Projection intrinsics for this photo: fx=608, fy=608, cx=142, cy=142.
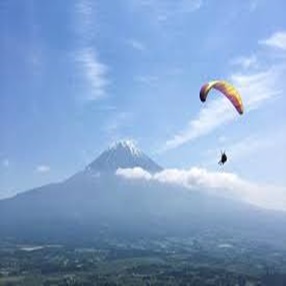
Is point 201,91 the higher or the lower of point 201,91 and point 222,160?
the higher

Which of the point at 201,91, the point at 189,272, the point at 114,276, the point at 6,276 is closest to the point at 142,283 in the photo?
the point at 114,276

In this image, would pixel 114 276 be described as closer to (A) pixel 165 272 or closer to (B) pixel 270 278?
(A) pixel 165 272

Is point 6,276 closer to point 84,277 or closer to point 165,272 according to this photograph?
point 84,277

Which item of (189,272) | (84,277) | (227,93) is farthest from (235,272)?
(227,93)

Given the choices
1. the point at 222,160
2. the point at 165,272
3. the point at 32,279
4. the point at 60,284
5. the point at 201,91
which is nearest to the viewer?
the point at 222,160

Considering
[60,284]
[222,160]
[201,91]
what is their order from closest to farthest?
[222,160] → [201,91] → [60,284]

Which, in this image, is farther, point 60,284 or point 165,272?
point 165,272
